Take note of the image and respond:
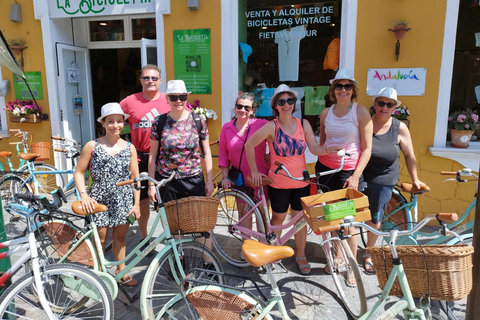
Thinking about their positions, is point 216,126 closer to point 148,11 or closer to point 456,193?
point 148,11

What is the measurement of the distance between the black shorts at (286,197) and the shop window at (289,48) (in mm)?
2163

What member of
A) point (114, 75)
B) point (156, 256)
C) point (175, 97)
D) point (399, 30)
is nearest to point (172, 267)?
point (156, 256)

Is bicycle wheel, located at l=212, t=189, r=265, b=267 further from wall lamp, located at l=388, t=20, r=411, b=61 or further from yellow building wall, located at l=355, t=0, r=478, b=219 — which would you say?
wall lamp, located at l=388, t=20, r=411, b=61

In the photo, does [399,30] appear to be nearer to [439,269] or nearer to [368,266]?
[368,266]

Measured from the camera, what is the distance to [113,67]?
25.2 ft

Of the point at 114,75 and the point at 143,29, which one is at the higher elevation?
the point at 143,29

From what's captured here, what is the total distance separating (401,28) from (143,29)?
157 inches

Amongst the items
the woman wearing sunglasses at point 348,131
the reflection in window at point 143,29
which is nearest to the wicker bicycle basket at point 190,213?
the woman wearing sunglasses at point 348,131

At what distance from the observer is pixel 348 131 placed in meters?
3.09

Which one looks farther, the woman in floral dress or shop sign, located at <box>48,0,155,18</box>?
shop sign, located at <box>48,0,155,18</box>

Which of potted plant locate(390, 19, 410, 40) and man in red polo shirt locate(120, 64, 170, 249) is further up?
potted plant locate(390, 19, 410, 40)

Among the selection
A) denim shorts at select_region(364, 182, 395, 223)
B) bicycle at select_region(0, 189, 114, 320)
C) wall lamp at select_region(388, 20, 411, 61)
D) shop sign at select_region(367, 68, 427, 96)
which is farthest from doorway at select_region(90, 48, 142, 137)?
denim shorts at select_region(364, 182, 395, 223)

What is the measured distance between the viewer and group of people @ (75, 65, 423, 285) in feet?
9.57

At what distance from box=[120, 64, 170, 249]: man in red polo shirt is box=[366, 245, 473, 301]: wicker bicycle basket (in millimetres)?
2490
